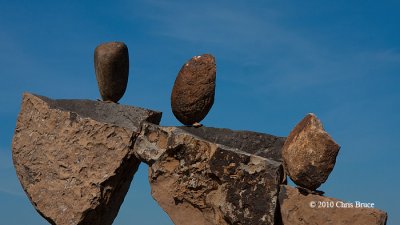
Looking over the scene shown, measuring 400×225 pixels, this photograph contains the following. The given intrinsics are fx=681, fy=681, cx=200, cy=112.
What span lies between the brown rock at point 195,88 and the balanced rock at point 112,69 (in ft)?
3.20

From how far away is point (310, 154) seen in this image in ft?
23.7

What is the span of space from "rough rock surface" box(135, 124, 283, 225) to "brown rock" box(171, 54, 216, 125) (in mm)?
351

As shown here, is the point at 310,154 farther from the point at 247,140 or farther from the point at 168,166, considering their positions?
the point at 168,166

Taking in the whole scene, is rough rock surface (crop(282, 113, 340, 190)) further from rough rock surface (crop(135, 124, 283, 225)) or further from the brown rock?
the brown rock

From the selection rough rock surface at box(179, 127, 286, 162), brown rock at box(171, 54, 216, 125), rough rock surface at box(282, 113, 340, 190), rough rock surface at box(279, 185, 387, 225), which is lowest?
rough rock surface at box(279, 185, 387, 225)

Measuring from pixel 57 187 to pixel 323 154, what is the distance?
339cm

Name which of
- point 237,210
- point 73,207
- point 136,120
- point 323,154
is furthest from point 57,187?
point 323,154

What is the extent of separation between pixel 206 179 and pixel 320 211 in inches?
52.4

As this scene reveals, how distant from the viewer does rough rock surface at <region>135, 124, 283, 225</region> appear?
7449 mm

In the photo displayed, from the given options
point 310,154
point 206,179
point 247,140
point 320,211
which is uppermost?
point 247,140

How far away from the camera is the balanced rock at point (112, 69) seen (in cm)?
881

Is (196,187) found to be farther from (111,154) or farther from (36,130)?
(36,130)

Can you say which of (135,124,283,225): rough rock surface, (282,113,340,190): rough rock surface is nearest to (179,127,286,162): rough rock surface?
(135,124,283,225): rough rock surface

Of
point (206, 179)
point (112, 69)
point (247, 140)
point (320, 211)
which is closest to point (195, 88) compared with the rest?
point (247, 140)
